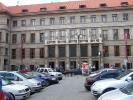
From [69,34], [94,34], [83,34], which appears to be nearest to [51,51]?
[69,34]

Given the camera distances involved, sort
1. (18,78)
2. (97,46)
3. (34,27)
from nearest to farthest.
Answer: (18,78)
(97,46)
(34,27)

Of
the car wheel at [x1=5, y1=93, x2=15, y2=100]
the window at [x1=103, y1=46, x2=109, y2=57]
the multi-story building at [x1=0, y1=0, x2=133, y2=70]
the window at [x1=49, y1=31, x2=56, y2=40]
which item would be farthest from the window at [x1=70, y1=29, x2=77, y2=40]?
the car wheel at [x1=5, y1=93, x2=15, y2=100]

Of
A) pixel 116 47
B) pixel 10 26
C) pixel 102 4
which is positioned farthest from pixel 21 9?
pixel 116 47

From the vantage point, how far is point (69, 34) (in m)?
68.8

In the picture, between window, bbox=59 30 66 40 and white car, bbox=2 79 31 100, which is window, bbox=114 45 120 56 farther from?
white car, bbox=2 79 31 100

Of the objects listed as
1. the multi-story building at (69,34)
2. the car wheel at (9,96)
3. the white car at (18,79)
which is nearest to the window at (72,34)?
the multi-story building at (69,34)

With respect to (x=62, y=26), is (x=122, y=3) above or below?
above

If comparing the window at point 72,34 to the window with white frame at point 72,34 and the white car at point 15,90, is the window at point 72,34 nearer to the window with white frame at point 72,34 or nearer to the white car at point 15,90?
the window with white frame at point 72,34

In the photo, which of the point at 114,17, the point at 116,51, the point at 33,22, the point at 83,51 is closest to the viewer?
the point at 116,51

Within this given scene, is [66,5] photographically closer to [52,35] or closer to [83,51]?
[52,35]

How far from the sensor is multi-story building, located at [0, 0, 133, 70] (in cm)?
6631

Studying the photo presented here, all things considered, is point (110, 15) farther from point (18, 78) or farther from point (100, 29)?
point (18, 78)

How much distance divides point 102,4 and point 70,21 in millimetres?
8134

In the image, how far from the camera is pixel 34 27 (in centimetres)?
7162
